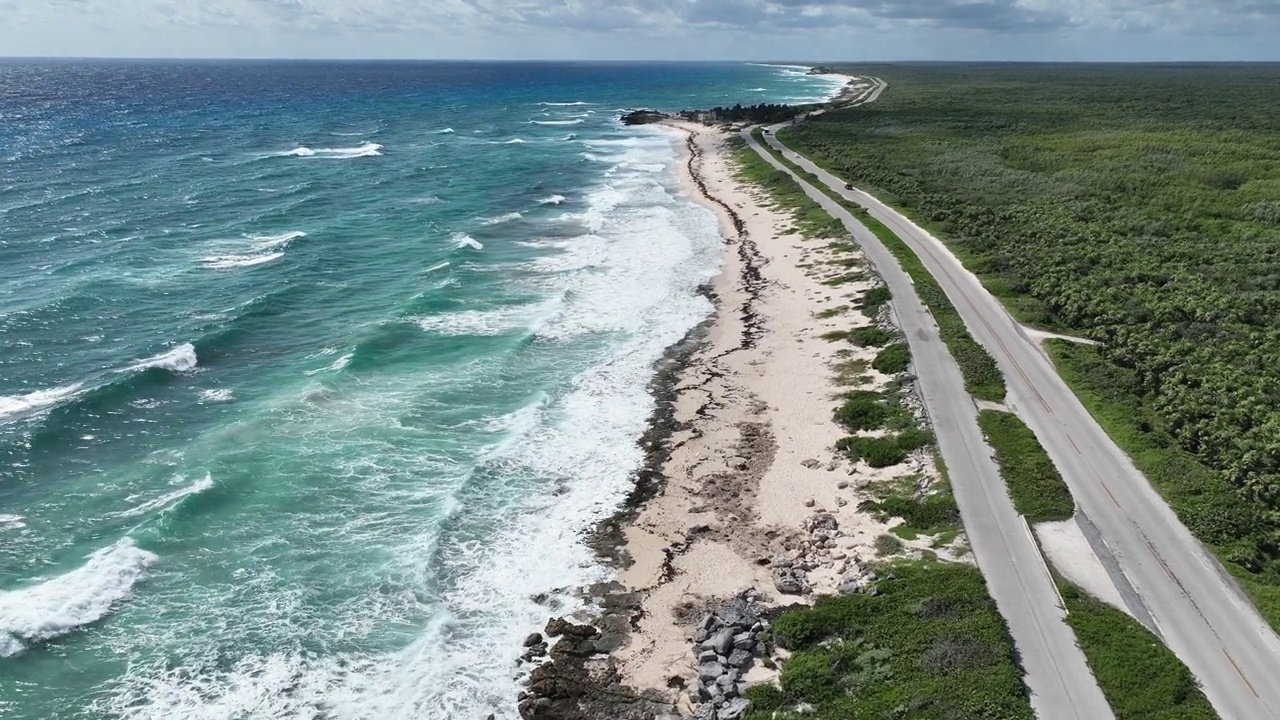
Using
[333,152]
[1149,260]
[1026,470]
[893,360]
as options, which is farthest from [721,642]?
[333,152]

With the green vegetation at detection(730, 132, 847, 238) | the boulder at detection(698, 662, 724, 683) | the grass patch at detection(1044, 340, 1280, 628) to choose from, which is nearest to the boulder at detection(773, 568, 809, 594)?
the boulder at detection(698, 662, 724, 683)

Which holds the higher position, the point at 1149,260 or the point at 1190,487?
the point at 1149,260

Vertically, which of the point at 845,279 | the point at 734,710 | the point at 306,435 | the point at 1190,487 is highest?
the point at 845,279

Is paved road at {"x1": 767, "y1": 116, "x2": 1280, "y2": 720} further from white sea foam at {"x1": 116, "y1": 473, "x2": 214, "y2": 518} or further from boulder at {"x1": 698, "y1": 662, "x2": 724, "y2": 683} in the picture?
white sea foam at {"x1": 116, "y1": 473, "x2": 214, "y2": 518}

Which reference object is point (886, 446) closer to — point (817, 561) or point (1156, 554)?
point (817, 561)

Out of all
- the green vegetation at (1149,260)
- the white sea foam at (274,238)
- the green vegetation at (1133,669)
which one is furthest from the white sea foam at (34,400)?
the green vegetation at (1149,260)

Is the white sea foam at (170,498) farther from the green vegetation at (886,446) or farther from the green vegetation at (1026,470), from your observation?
the green vegetation at (1026,470)
